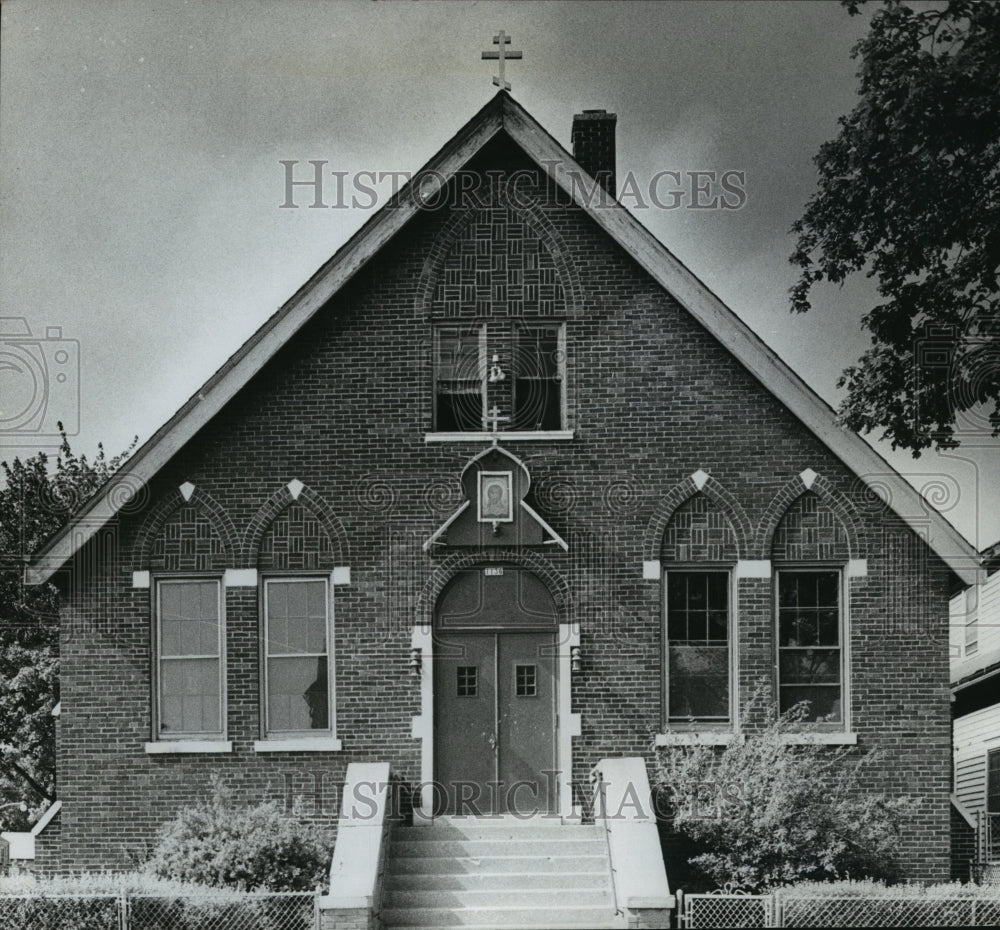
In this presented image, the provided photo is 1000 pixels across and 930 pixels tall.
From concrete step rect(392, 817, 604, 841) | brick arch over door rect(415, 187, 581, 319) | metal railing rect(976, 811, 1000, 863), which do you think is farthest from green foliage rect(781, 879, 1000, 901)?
brick arch over door rect(415, 187, 581, 319)

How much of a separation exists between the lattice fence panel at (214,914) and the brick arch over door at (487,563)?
12.8 ft

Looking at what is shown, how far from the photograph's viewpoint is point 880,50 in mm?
18172

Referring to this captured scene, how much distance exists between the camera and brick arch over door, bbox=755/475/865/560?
17.2m

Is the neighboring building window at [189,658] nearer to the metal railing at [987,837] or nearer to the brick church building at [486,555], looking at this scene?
the brick church building at [486,555]

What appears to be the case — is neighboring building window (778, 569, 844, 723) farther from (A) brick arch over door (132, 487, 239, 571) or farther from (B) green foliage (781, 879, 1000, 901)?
(A) brick arch over door (132, 487, 239, 571)

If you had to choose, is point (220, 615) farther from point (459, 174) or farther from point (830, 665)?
point (830, 665)

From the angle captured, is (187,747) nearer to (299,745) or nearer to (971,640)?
(299,745)

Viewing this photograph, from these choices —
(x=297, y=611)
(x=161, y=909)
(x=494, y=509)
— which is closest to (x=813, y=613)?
(x=494, y=509)

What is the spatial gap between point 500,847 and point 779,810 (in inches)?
129

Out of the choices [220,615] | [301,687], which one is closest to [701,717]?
[301,687]

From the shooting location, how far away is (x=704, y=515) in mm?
17266

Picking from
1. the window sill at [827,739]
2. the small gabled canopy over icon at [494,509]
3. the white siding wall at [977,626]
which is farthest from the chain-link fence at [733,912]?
the white siding wall at [977,626]

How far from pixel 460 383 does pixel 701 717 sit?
5247mm

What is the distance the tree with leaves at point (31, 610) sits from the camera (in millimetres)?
23578
